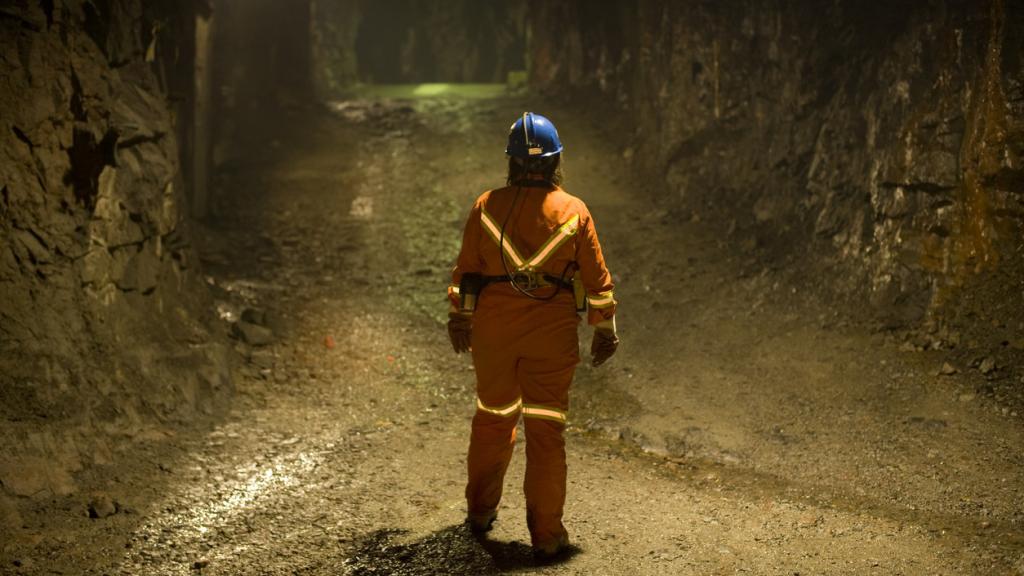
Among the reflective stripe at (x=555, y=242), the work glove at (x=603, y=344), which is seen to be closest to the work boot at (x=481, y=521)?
the work glove at (x=603, y=344)

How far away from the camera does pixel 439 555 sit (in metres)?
3.76

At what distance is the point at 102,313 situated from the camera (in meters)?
5.23

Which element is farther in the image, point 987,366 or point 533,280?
point 987,366

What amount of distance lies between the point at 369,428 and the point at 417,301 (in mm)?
2451

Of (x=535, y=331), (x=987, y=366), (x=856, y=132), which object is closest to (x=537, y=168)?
(x=535, y=331)

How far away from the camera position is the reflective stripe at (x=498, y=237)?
370cm

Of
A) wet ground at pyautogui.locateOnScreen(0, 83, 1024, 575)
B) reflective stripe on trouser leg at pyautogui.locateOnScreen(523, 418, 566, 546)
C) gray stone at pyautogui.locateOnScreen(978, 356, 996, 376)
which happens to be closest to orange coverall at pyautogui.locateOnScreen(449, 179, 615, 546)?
reflective stripe on trouser leg at pyautogui.locateOnScreen(523, 418, 566, 546)

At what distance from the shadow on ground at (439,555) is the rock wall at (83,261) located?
178 centimetres

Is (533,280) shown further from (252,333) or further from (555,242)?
(252,333)

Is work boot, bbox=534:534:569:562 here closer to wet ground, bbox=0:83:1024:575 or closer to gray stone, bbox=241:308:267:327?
wet ground, bbox=0:83:1024:575

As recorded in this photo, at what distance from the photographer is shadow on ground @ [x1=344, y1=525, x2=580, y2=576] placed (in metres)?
3.63

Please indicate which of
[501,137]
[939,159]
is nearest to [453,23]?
[501,137]

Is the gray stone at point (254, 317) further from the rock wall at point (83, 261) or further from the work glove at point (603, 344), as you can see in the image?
the work glove at point (603, 344)

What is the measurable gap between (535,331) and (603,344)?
365mm
